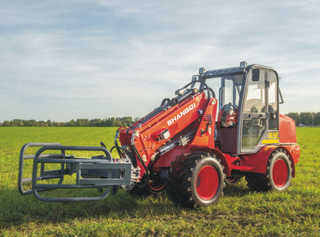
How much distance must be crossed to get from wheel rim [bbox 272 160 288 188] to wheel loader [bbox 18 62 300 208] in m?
0.02

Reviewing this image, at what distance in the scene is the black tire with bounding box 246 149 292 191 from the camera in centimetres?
695

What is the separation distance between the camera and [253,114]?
695 centimetres

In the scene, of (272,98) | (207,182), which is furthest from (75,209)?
(272,98)

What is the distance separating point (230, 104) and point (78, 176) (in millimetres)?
4118

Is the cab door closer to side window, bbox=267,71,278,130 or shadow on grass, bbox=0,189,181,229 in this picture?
side window, bbox=267,71,278,130

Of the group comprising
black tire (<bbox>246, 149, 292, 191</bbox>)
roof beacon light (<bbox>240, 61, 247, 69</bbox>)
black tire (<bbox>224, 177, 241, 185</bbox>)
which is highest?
roof beacon light (<bbox>240, 61, 247, 69</bbox>)

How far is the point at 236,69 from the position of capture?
7.07m

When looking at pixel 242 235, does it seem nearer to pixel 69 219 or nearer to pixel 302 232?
pixel 302 232

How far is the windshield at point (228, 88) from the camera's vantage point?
23.4 ft

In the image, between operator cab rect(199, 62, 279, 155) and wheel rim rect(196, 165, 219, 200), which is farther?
operator cab rect(199, 62, 279, 155)

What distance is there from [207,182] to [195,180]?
595mm

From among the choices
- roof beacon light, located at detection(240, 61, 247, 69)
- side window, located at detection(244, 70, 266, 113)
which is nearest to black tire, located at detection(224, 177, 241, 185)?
side window, located at detection(244, 70, 266, 113)

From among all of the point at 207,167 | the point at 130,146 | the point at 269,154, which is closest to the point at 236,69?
the point at 269,154

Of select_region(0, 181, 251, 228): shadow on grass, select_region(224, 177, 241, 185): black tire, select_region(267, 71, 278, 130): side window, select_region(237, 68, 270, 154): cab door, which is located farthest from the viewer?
select_region(224, 177, 241, 185): black tire
